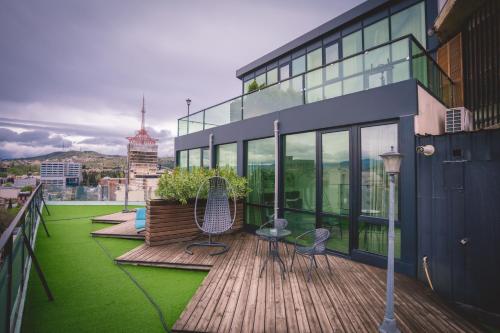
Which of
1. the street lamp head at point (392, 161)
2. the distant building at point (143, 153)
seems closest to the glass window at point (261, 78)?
the street lamp head at point (392, 161)

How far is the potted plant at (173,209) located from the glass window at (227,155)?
1.83 meters

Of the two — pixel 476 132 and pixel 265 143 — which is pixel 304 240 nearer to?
pixel 265 143

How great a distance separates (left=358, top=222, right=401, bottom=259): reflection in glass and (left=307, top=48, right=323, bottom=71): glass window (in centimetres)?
733

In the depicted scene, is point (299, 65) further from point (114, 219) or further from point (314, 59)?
point (114, 219)

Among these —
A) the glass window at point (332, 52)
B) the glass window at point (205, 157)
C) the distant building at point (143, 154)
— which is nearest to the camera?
the glass window at point (332, 52)

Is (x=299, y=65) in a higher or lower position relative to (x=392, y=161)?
higher

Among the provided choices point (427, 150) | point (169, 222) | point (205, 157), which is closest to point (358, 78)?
point (427, 150)

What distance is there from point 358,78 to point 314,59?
5.64 m

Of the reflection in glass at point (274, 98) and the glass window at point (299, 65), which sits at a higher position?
the glass window at point (299, 65)

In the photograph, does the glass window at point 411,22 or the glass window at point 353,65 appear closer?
the glass window at point 353,65

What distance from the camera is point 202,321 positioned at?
256 centimetres

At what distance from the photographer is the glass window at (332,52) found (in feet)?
29.5

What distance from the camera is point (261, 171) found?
6863mm

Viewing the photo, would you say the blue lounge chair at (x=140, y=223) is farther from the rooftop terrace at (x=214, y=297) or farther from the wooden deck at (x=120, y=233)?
the rooftop terrace at (x=214, y=297)
